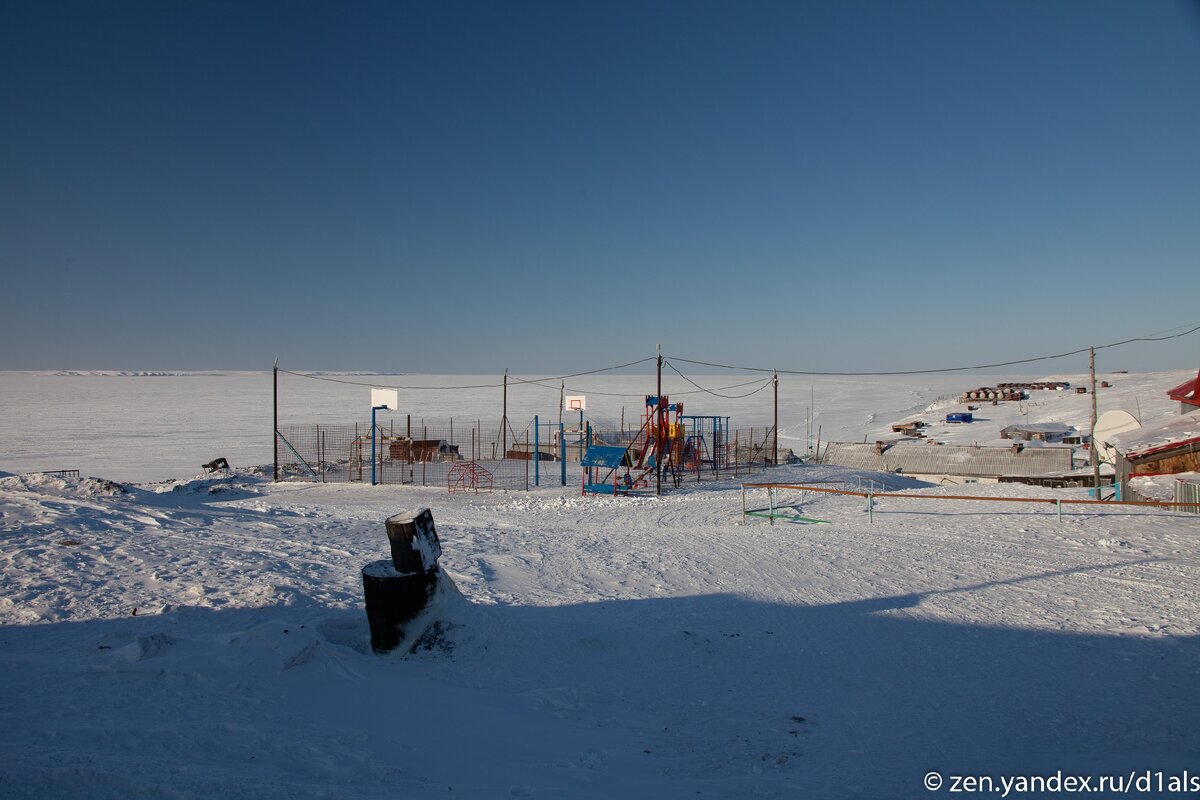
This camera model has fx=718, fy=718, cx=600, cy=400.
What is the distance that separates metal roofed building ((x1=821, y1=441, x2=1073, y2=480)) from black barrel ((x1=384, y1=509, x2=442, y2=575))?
31845 mm

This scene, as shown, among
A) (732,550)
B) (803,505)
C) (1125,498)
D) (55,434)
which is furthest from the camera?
(55,434)

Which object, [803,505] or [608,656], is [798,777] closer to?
[608,656]

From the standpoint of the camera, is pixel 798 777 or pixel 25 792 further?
pixel 798 777

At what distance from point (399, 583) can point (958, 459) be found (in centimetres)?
3704

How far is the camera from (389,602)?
6426 mm

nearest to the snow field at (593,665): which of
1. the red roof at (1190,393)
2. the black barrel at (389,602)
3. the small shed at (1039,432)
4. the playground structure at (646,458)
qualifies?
the black barrel at (389,602)

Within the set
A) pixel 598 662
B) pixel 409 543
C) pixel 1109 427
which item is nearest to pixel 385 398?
pixel 409 543

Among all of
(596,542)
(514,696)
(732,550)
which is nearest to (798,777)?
(514,696)

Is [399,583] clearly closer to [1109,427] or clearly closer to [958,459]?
[1109,427]

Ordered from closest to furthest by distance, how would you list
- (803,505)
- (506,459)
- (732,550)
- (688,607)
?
(688,607) < (732,550) < (803,505) < (506,459)

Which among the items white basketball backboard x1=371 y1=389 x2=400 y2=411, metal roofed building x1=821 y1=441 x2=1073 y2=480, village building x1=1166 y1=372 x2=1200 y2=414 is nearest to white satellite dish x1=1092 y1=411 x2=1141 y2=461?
village building x1=1166 y1=372 x2=1200 y2=414

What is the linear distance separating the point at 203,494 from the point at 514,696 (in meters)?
19.7

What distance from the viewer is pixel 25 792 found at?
3.31 m

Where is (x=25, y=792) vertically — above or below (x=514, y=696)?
above
